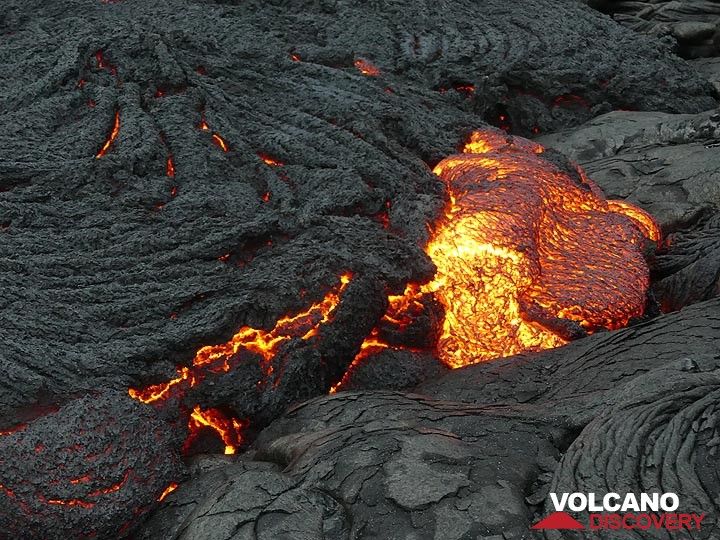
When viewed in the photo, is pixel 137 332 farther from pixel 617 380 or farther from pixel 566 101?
pixel 566 101

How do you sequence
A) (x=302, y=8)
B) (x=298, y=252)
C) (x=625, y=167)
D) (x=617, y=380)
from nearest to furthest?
(x=617, y=380), (x=298, y=252), (x=625, y=167), (x=302, y=8)

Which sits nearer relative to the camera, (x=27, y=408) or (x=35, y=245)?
(x=27, y=408)

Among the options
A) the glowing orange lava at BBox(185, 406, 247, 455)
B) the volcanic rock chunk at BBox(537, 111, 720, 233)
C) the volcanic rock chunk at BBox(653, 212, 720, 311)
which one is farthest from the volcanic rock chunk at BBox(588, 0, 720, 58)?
the glowing orange lava at BBox(185, 406, 247, 455)

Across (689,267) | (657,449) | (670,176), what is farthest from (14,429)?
(670,176)

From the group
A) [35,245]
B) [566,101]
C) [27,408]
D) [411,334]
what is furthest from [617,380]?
[566,101]

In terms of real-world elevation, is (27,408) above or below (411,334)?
above

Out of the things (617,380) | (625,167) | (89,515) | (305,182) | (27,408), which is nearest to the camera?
(89,515)
